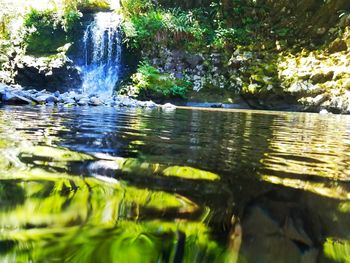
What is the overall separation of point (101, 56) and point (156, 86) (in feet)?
9.71

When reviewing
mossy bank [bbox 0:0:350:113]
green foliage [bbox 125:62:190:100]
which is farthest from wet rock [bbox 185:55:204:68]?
green foliage [bbox 125:62:190:100]

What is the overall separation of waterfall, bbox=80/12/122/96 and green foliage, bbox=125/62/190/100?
1125mm

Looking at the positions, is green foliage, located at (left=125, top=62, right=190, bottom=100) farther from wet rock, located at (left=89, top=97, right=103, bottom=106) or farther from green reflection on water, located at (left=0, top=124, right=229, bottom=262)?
green reflection on water, located at (left=0, top=124, right=229, bottom=262)

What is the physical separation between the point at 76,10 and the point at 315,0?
978 centimetres

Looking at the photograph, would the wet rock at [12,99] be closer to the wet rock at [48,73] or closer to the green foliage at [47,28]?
the wet rock at [48,73]

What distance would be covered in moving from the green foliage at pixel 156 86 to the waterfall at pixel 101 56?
1125 millimetres

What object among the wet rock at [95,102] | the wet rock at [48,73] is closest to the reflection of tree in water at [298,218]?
the wet rock at [95,102]

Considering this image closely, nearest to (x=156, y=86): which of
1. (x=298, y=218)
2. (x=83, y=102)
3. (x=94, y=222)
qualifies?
(x=83, y=102)

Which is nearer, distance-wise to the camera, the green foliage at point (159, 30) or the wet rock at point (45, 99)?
the wet rock at point (45, 99)

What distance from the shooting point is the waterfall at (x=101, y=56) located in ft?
43.9

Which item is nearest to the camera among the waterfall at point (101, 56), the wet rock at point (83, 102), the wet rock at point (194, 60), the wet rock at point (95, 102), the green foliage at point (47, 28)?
the wet rock at point (83, 102)

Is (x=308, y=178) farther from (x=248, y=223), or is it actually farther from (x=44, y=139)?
(x=44, y=139)

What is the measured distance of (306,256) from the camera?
35.5 inches

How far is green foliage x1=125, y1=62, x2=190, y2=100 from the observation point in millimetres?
12617
